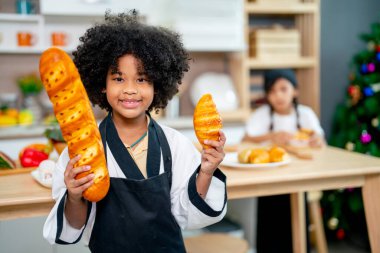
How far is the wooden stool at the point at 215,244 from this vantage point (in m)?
1.83

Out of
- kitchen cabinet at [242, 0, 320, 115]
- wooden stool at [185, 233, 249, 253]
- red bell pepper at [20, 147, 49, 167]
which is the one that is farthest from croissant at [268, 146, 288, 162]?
kitchen cabinet at [242, 0, 320, 115]

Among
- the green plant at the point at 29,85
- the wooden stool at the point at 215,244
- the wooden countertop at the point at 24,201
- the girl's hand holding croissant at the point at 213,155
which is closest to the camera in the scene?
the girl's hand holding croissant at the point at 213,155

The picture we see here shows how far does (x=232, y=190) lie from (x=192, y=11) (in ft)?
7.76

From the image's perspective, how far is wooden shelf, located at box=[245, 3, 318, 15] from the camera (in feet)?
11.8

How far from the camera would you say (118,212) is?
3.76 feet

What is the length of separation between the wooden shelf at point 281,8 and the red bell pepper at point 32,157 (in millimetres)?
2378

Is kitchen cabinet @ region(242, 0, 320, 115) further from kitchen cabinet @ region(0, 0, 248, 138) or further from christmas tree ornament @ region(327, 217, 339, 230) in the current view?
christmas tree ornament @ region(327, 217, 339, 230)

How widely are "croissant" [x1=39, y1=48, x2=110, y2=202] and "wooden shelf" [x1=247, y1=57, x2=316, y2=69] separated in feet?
9.08

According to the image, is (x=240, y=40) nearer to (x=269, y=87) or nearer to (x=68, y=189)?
(x=269, y=87)

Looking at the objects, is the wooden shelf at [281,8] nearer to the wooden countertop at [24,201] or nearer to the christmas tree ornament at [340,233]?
the christmas tree ornament at [340,233]

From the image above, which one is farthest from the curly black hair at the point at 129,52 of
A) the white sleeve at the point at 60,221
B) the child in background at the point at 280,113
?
the child in background at the point at 280,113

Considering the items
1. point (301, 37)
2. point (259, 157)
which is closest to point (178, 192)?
point (259, 157)

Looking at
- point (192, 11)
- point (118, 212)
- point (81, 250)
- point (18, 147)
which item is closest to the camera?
point (118, 212)

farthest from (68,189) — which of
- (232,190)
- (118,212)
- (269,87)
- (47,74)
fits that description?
(269,87)
